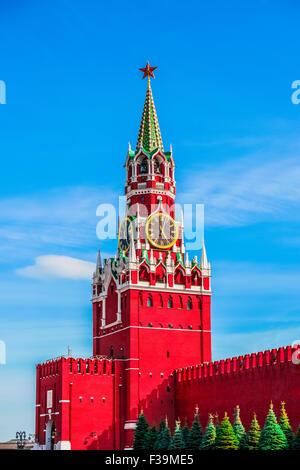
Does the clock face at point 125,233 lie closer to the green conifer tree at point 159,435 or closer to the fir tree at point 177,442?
the green conifer tree at point 159,435

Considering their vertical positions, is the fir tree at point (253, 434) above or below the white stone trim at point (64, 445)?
above

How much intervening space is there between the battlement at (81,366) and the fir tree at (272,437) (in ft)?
64.5

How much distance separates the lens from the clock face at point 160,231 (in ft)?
245

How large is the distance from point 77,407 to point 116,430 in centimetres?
383

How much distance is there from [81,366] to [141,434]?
24.1 ft

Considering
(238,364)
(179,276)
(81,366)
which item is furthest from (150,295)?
(238,364)

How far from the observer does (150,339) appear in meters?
70.4

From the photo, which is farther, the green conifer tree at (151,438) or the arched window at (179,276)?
the arched window at (179,276)

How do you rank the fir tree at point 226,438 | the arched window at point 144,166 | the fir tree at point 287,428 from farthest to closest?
the arched window at point 144,166, the fir tree at point 226,438, the fir tree at point 287,428

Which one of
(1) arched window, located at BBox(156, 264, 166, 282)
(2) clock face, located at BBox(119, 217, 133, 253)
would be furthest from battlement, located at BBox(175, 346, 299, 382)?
(2) clock face, located at BBox(119, 217, 133, 253)

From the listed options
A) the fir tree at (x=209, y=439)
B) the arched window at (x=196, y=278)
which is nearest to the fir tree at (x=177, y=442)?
the fir tree at (x=209, y=439)

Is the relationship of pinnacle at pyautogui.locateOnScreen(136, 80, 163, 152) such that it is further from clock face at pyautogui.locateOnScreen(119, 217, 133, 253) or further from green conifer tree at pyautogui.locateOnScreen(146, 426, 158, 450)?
green conifer tree at pyautogui.locateOnScreen(146, 426, 158, 450)

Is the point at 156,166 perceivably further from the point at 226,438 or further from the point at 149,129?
the point at 226,438
